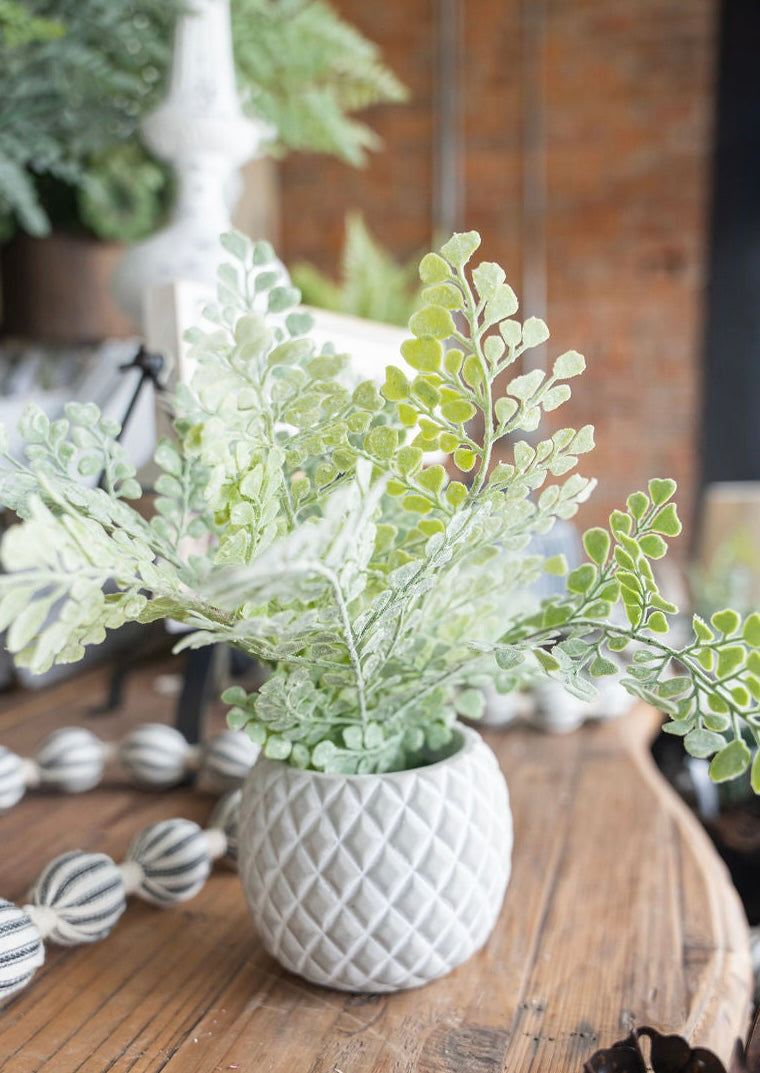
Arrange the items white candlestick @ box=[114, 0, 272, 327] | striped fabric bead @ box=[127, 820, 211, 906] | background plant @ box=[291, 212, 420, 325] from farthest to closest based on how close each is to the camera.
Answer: background plant @ box=[291, 212, 420, 325], white candlestick @ box=[114, 0, 272, 327], striped fabric bead @ box=[127, 820, 211, 906]

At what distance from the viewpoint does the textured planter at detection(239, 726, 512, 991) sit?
421 mm

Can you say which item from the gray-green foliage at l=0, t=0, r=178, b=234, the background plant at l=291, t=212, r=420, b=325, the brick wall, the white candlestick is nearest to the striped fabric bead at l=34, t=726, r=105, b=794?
the white candlestick

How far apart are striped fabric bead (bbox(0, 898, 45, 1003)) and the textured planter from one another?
0.10 meters

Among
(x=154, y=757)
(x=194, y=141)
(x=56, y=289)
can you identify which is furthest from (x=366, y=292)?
(x=154, y=757)

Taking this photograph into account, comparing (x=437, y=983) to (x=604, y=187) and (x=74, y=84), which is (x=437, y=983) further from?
(x=604, y=187)

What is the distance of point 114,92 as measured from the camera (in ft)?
3.17

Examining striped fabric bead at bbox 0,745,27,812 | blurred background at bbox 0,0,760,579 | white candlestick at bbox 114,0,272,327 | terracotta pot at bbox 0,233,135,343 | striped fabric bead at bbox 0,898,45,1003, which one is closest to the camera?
striped fabric bead at bbox 0,898,45,1003

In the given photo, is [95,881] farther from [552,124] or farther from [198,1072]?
[552,124]

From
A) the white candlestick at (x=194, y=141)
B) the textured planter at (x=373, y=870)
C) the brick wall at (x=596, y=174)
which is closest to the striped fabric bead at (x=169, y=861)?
the textured planter at (x=373, y=870)

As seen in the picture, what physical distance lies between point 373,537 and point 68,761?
0.42 meters

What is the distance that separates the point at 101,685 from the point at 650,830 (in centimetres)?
65

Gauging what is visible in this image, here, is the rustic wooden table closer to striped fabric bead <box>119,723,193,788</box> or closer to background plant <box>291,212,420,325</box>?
striped fabric bead <box>119,723,193,788</box>

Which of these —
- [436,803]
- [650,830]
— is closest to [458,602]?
[436,803]

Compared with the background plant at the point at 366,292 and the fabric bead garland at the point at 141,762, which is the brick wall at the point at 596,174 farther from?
the fabric bead garland at the point at 141,762
